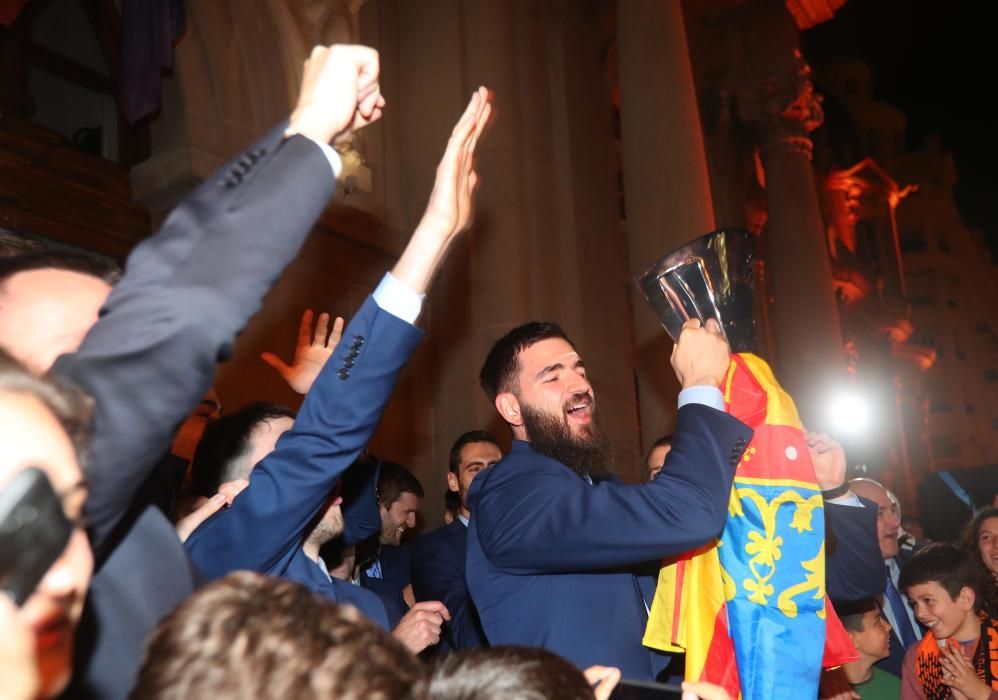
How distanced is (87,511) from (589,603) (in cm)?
169

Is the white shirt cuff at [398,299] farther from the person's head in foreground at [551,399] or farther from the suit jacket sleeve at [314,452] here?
the person's head in foreground at [551,399]

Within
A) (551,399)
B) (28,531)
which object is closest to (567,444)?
(551,399)

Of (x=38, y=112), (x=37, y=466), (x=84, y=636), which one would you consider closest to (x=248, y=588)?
(x=37, y=466)

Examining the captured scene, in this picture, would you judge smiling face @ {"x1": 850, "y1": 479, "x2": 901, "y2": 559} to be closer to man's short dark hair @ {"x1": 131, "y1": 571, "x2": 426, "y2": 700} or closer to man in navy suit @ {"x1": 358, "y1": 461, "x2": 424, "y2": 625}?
man in navy suit @ {"x1": 358, "y1": 461, "x2": 424, "y2": 625}

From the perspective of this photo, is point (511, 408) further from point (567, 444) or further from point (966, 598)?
point (966, 598)

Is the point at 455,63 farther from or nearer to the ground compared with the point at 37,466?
farther from the ground

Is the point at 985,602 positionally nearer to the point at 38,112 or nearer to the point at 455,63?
the point at 455,63

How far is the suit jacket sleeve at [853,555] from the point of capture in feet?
9.21

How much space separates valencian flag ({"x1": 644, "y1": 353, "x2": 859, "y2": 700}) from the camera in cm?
230

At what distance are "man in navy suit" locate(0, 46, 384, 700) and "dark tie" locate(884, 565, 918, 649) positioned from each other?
4.43m

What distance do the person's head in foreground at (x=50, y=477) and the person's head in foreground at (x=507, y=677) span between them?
0.52 metres

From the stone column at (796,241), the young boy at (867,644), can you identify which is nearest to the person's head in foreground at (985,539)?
the young boy at (867,644)

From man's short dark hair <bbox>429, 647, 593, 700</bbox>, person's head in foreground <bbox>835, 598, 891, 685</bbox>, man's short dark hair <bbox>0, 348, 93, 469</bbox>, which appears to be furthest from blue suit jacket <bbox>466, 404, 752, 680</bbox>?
person's head in foreground <bbox>835, 598, 891, 685</bbox>

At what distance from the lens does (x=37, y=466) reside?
0.91 meters
